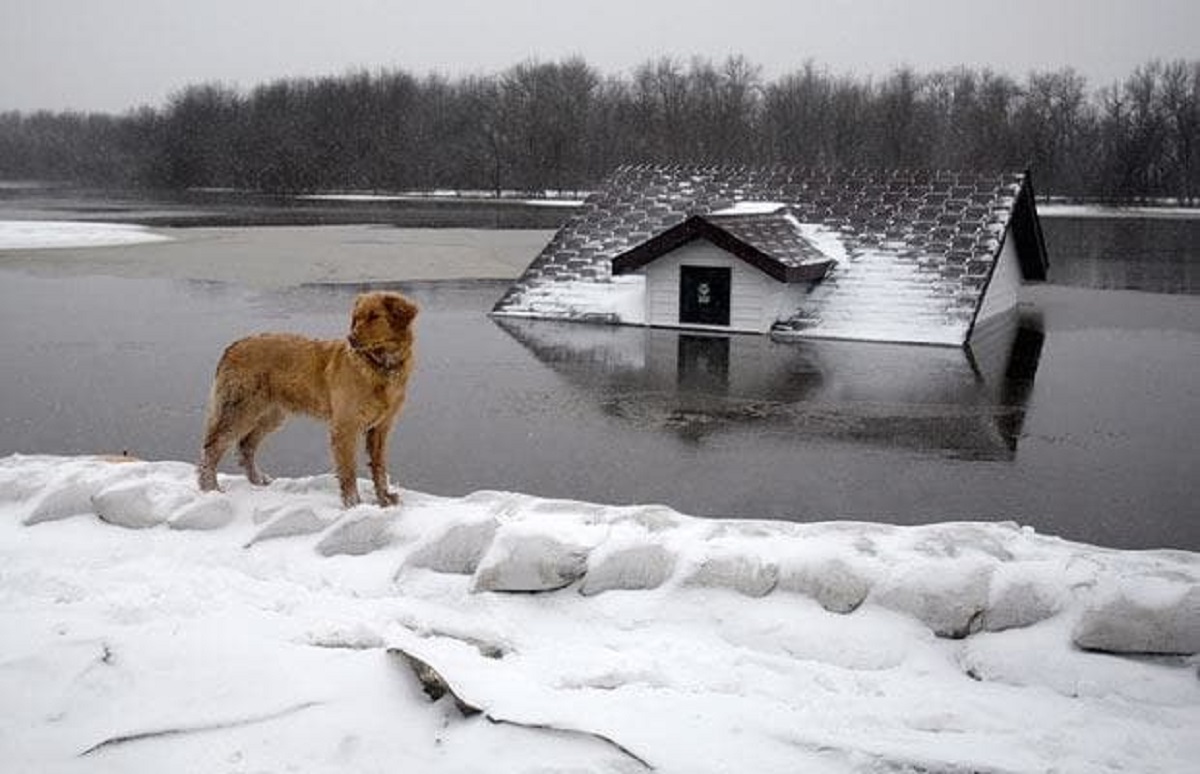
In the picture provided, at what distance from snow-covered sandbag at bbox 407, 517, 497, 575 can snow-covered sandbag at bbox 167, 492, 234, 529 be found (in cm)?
126

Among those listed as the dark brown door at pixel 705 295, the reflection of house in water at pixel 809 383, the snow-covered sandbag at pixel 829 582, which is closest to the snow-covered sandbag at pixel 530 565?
the snow-covered sandbag at pixel 829 582

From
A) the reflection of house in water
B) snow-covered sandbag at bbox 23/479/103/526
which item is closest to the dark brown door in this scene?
the reflection of house in water

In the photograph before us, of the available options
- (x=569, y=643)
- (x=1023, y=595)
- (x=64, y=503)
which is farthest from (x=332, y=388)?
(x=1023, y=595)

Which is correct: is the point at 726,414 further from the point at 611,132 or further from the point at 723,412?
the point at 611,132

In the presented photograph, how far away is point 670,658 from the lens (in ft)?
13.5

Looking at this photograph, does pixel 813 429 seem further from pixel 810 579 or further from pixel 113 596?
pixel 113 596

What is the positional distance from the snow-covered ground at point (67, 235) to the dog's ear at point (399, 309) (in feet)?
108

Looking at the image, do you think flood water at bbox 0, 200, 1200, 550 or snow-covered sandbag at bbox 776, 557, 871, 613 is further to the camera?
flood water at bbox 0, 200, 1200, 550

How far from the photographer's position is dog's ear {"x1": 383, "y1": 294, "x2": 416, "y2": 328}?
5.41 m

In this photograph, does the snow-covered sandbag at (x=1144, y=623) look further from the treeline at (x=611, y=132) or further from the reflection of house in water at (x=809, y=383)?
the treeline at (x=611, y=132)

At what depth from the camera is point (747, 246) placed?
17750 millimetres

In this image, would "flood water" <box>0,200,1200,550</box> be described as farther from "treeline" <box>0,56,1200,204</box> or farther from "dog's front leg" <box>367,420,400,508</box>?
"treeline" <box>0,56,1200,204</box>

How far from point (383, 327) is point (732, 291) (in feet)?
45.0

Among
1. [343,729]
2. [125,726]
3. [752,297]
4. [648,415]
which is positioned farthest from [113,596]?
[752,297]
